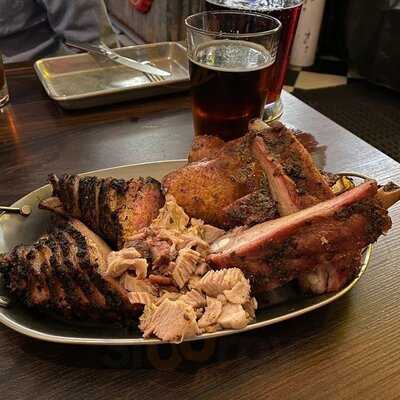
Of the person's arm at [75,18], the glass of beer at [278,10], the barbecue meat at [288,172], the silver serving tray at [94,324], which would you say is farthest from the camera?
the person's arm at [75,18]

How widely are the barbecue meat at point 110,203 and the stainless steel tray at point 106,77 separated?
0.54 metres

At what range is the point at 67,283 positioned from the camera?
2.21 ft

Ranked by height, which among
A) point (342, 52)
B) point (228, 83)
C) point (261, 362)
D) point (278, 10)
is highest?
point (278, 10)

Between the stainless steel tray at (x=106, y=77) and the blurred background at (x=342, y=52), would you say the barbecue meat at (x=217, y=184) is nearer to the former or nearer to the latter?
the stainless steel tray at (x=106, y=77)

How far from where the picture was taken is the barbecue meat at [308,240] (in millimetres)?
685

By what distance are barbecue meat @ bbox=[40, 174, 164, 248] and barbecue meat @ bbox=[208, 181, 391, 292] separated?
0.17 meters

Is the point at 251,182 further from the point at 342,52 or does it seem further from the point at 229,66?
the point at 342,52

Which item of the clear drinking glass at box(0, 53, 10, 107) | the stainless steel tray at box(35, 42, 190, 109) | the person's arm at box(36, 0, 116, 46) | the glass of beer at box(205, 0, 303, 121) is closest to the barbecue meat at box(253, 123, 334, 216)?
the glass of beer at box(205, 0, 303, 121)

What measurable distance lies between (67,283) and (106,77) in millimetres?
990

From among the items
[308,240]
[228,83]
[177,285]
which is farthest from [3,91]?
[308,240]

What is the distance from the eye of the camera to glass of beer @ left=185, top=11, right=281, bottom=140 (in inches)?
40.3

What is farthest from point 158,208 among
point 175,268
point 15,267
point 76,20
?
point 76,20

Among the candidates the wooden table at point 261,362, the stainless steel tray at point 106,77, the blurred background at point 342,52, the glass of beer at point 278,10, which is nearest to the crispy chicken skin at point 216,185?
the wooden table at point 261,362

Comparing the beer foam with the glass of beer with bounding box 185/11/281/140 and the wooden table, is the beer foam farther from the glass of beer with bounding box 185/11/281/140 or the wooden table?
the wooden table
